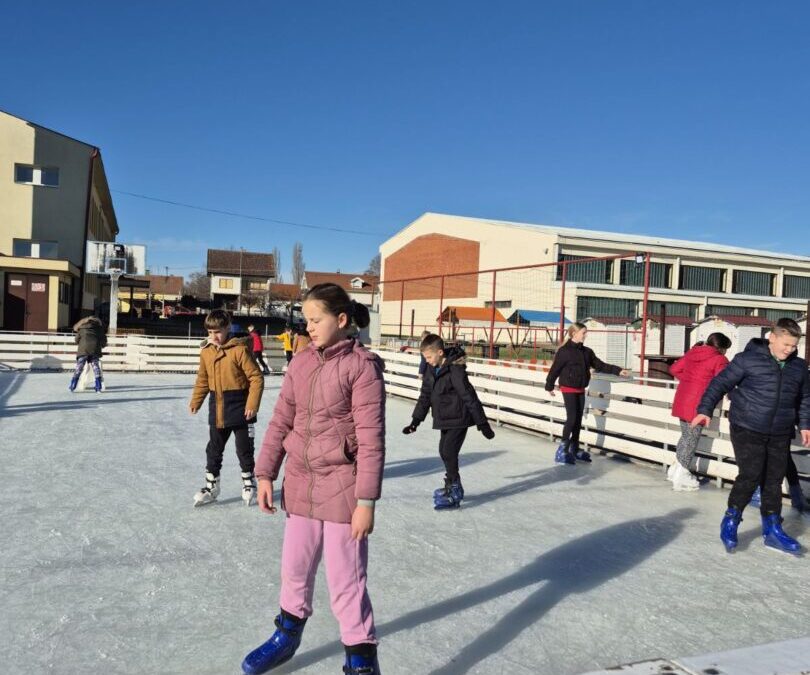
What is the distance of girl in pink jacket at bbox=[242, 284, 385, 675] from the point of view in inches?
99.5

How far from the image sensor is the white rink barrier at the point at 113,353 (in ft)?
56.6

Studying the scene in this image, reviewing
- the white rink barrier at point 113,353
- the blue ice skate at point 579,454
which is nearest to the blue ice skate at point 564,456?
the blue ice skate at point 579,454

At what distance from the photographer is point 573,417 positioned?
24.3ft

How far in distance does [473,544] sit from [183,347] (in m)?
15.6

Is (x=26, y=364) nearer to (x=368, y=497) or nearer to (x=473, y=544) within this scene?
(x=473, y=544)

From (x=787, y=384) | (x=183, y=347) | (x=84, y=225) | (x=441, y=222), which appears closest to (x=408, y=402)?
(x=183, y=347)

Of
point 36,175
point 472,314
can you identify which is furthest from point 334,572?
point 36,175

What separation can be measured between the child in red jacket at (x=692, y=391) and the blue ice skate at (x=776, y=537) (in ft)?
5.24

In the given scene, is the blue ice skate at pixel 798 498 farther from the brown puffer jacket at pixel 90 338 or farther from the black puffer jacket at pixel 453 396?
the brown puffer jacket at pixel 90 338

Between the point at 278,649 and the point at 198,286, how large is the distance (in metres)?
86.8

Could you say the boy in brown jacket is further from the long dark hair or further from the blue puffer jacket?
the blue puffer jacket

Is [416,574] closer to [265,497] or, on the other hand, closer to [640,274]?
[265,497]

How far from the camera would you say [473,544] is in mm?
4480

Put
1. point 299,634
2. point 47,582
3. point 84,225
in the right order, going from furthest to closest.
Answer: point 84,225
point 47,582
point 299,634
